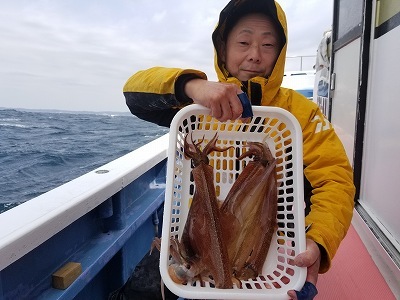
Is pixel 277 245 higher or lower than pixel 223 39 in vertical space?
lower

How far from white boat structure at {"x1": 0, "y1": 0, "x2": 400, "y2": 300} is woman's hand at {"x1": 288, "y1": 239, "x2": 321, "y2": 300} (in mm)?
866

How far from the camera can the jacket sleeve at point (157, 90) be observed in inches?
50.6

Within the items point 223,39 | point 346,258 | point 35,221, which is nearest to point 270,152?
point 223,39

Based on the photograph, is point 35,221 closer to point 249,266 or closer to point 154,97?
point 154,97

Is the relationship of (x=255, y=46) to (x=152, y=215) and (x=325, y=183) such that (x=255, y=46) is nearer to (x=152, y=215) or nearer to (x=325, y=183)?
(x=325, y=183)

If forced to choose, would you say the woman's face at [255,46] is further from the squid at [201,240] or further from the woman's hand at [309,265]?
the woman's hand at [309,265]

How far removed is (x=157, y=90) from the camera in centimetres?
135

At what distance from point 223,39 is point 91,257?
125cm

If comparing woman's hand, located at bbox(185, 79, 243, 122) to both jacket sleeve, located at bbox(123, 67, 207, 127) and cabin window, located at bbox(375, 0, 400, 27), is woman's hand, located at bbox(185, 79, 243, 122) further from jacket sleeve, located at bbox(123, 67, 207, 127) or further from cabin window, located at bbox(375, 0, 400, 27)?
cabin window, located at bbox(375, 0, 400, 27)

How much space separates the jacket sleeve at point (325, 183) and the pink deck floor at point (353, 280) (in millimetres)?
802

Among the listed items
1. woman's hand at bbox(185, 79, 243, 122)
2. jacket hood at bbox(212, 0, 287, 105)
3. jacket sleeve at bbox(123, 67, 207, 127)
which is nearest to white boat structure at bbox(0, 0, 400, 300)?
jacket sleeve at bbox(123, 67, 207, 127)

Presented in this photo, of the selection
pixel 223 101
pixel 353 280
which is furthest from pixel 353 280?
pixel 223 101

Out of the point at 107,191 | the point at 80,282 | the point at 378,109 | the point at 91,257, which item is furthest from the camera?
the point at 378,109

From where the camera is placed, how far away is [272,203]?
4.19ft
